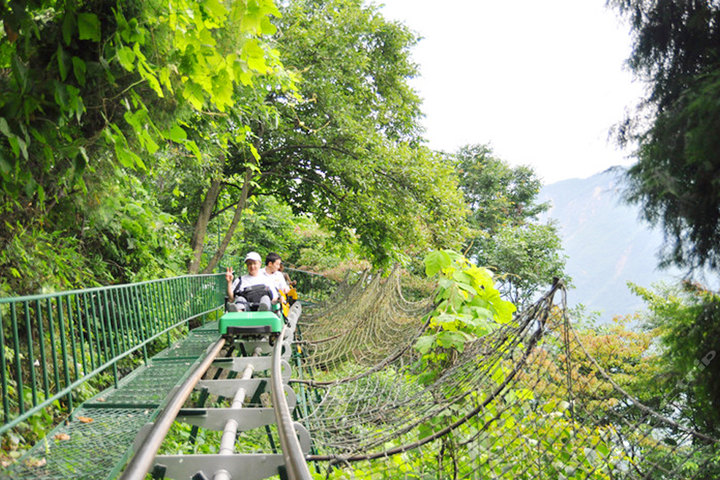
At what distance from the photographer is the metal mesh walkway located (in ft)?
5.28

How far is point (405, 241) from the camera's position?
26.7ft

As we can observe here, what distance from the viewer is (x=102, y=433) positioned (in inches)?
78.3

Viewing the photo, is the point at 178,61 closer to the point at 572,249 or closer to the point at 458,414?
the point at 458,414

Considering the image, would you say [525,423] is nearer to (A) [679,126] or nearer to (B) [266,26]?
(A) [679,126]

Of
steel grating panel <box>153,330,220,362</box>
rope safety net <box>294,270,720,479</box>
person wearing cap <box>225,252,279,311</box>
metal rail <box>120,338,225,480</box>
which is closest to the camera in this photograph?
metal rail <box>120,338,225,480</box>

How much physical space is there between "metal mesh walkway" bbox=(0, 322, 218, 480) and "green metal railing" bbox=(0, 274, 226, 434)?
0.13m

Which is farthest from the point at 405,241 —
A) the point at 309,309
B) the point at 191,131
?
the point at 191,131

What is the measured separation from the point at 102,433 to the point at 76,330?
7.65 ft

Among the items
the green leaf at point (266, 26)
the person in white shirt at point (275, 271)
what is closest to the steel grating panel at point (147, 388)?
the green leaf at point (266, 26)

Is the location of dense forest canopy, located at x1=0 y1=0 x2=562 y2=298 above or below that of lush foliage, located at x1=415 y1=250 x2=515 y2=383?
above

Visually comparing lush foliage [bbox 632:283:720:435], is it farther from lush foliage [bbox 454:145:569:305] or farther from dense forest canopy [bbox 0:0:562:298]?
lush foliage [bbox 454:145:569:305]

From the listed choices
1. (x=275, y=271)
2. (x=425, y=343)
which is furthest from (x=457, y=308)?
(x=275, y=271)

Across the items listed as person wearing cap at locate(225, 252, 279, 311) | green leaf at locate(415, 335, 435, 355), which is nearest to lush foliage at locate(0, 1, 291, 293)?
green leaf at locate(415, 335, 435, 355)

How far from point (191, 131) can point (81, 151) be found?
1.53 m
